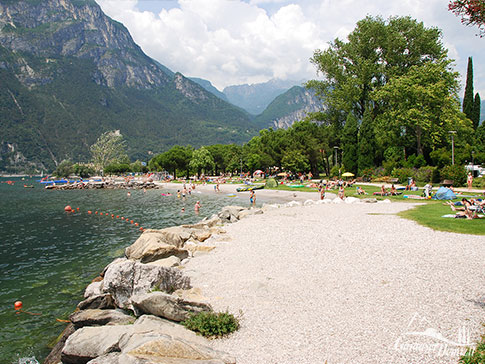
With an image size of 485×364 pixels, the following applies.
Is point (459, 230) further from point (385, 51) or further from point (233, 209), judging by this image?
point (385, 51)

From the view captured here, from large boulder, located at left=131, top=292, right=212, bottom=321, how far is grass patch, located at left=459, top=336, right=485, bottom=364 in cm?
477

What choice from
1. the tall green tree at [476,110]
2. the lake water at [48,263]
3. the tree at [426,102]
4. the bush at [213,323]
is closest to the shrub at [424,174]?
the tree at [426,102]

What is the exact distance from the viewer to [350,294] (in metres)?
7.55

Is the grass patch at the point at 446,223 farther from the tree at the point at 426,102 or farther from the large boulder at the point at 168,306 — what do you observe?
the tree at the point at 426,102

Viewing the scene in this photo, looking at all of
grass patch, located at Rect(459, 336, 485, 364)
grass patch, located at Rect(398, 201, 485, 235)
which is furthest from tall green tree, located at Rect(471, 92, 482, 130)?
grass patch, located at Rect(459, 336, 485, 364)

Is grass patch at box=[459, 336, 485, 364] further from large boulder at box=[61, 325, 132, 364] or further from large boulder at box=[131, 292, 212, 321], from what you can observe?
large boulder at box=[61, 325, 132, 364]

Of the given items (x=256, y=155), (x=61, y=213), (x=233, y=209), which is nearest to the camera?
(x=233, y=209)

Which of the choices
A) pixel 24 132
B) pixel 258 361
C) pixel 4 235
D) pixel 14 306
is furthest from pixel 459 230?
pixel 24 132

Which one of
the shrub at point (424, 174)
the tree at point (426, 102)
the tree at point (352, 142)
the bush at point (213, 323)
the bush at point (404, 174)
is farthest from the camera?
the tree at point (352, 142)

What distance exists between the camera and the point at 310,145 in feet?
200

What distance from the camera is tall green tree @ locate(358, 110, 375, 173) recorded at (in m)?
50.0

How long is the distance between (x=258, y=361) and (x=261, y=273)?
4.40 metres

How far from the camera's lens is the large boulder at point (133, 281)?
7.81 metres

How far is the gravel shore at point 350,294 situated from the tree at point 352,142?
41.6 m
